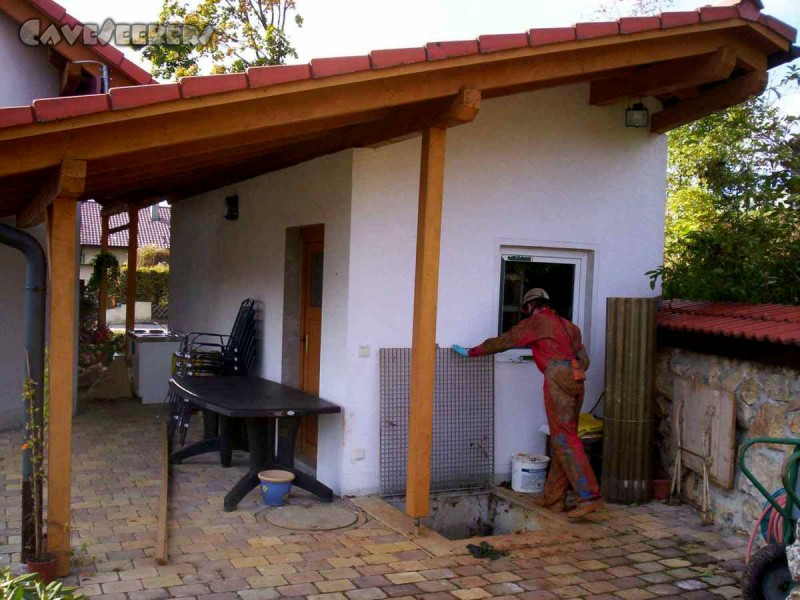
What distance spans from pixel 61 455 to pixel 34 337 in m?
0.74

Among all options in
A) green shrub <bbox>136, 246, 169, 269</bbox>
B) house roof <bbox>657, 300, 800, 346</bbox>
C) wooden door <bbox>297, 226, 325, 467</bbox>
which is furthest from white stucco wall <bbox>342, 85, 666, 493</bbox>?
green shrub <bbox>136, 246, 169, 269</bbox>

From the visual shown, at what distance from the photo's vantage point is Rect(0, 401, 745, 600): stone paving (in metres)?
4.67

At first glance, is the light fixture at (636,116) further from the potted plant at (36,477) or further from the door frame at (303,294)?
the potted plant at (36,477)

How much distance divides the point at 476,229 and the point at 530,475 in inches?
85.2

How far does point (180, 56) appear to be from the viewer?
21906 millimetres

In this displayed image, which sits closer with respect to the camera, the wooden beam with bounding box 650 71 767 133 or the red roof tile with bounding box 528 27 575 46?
the red roof tile with bounding box 528 27 575 46

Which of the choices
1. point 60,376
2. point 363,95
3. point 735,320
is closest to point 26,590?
point 60,376

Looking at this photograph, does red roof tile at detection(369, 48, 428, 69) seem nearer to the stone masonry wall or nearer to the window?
the window

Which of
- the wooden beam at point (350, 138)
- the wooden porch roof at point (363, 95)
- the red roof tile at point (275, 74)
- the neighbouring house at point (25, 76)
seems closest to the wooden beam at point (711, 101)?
the wooden porch roof at point (363, 95)

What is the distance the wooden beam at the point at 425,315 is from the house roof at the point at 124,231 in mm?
26398

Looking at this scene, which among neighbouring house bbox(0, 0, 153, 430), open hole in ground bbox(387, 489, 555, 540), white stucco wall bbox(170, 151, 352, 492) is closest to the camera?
open hole in ground bbox(387, 489, 555, 540)

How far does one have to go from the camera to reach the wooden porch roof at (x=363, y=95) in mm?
4301

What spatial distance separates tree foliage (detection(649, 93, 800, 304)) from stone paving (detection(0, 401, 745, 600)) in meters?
2.02

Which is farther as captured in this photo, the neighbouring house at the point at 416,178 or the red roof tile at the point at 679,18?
the red roof tile at the point at 679,18
